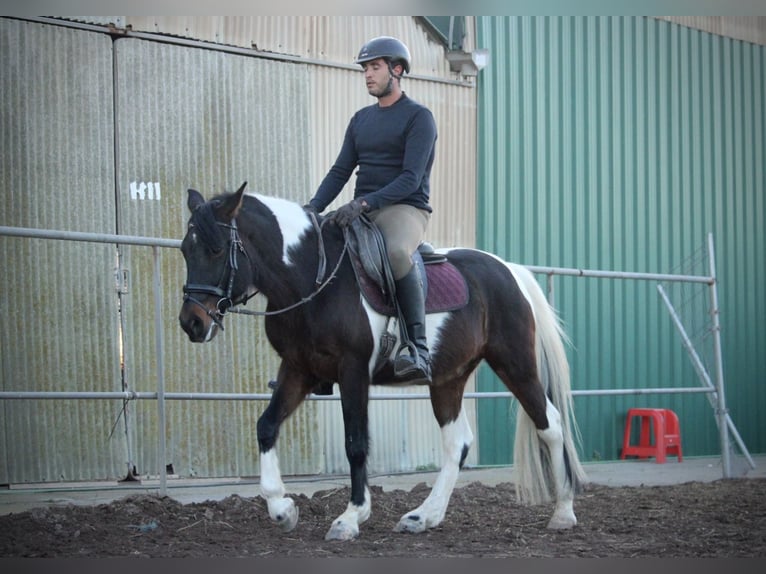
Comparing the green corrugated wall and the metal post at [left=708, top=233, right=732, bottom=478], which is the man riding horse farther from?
the green corrugated wall

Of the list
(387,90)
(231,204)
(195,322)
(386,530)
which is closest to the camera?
(195,322)

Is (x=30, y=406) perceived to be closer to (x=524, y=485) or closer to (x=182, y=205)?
(x=182, y=205)

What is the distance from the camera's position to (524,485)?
6938mm

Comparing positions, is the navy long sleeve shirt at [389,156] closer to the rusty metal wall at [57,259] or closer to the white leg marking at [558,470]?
the white leg marking at [558,470]

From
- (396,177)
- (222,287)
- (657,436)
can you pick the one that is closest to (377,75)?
(396,177)

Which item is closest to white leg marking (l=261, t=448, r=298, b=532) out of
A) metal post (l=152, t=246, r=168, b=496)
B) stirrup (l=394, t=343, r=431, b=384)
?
stirrup (l=394, t=343, r=431, b=384)

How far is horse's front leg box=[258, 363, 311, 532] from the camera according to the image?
561cm

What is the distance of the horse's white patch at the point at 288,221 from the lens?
579 cm

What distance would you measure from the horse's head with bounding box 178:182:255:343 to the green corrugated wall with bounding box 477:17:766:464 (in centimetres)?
617

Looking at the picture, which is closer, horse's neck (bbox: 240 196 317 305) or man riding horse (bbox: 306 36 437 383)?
horse's neck (bbox: 240 196 317 305)

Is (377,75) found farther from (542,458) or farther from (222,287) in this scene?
(542,458)

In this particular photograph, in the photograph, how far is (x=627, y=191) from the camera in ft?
43.0

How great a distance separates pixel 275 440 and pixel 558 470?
6.77 feet

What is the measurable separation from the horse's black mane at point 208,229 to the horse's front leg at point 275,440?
0.90 metres
